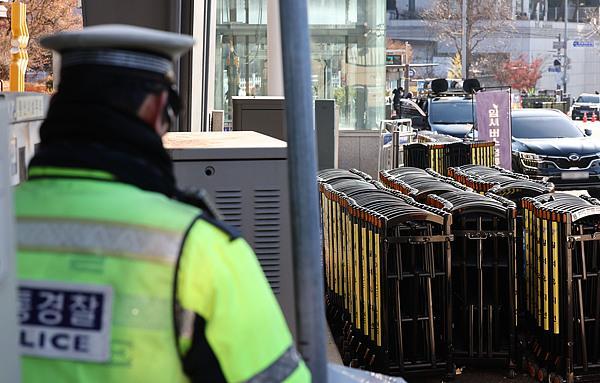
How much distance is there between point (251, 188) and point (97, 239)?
80.6 inches

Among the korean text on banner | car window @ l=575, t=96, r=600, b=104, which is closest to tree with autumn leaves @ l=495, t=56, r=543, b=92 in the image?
car window @ l=575, t=96, r=600, b=104

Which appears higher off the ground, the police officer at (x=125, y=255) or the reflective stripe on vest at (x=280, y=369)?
the police officer at (x=125, y=255)

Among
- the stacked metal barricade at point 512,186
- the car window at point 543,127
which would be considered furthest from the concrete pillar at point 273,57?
the stacked metal barricade at point 512,186

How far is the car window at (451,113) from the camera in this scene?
2716 cm

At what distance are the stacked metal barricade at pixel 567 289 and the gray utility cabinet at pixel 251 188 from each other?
3.76 meters

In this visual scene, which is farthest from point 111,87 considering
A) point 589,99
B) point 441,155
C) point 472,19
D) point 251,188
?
point 472,19

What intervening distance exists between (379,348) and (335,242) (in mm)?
1901

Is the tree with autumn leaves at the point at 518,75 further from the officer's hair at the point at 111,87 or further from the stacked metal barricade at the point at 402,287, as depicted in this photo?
the officer's hair at the point at 111,87

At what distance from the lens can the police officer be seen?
7.36 feet

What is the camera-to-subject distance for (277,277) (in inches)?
173

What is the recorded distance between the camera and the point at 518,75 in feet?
304

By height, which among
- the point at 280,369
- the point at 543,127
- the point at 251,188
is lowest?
the point at 543,127

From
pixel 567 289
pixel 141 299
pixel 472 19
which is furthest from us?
pixel 472 19

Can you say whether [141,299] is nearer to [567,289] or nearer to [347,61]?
[567,289]
